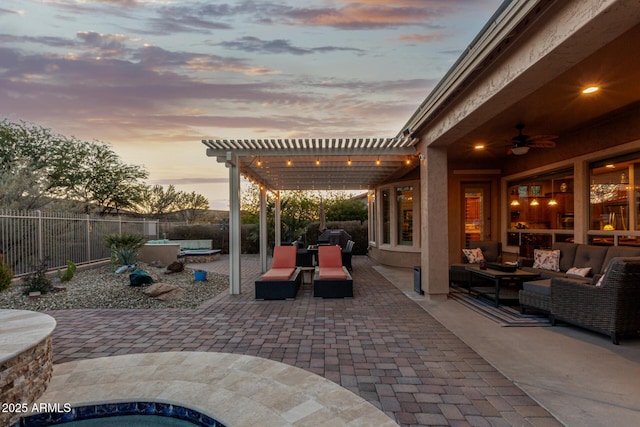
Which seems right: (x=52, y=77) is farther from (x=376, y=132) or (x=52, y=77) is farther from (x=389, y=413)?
(x=376, y=132)

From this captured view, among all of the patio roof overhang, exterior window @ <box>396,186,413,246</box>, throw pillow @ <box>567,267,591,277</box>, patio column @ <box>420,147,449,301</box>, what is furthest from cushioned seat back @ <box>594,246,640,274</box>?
exterior window @ <box>396,186,413,246</box>

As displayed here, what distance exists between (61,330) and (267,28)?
6684 mm

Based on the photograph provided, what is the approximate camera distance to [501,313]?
561 centimetres

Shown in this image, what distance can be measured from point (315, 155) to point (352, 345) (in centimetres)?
438

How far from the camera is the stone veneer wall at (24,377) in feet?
7.94

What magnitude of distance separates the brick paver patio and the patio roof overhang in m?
3.14

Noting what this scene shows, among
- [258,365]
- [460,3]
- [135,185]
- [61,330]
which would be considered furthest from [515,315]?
[135,185]

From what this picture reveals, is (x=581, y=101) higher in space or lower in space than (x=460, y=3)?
lower

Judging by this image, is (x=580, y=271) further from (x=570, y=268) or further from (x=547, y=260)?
(x=547, y=260)

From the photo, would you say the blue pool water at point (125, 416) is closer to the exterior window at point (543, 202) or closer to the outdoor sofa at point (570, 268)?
the outdoor sofa at point (570, 268)

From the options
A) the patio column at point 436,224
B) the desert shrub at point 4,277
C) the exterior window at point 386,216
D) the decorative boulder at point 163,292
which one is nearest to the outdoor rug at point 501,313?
the patio column at point 436,224

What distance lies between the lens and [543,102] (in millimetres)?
4973

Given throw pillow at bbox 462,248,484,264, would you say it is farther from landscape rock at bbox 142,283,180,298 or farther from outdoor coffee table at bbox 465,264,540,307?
landscape rock at bbox 142,283,180,298

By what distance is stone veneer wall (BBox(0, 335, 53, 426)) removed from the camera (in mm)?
2420
